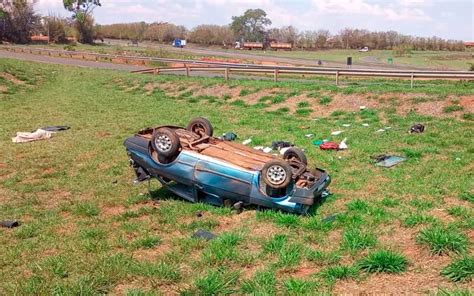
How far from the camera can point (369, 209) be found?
20.1 feet

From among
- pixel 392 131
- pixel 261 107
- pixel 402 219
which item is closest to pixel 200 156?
pixel 402 219

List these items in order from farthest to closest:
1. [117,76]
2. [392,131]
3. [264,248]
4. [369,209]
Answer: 1. [117,76]
2. [392,131]
3. [369,209]
4. [264,248]

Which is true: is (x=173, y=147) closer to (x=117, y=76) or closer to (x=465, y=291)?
(x=465, y=291)

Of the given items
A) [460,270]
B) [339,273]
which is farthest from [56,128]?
[460,270]

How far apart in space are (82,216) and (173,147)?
1633 millimetres

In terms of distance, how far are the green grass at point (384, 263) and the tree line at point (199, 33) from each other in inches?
3003

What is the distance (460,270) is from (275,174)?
2.49 m

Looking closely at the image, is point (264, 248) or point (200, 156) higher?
point (200, 156)

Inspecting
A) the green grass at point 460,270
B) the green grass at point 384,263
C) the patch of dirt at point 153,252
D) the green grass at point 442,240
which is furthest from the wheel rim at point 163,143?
the green grass at point 460,270

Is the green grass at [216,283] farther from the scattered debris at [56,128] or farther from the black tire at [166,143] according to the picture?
the scattered debris at [56,128]

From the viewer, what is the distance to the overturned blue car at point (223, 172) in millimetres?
6027

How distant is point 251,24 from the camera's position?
12006 centimetres

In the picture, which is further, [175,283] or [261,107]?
[261,107]

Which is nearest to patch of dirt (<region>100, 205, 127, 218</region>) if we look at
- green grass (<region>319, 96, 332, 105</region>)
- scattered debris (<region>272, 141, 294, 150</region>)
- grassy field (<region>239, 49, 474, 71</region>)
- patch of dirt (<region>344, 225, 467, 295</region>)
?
patch of dirt (<region>344, 225, 467, 295</region>)
